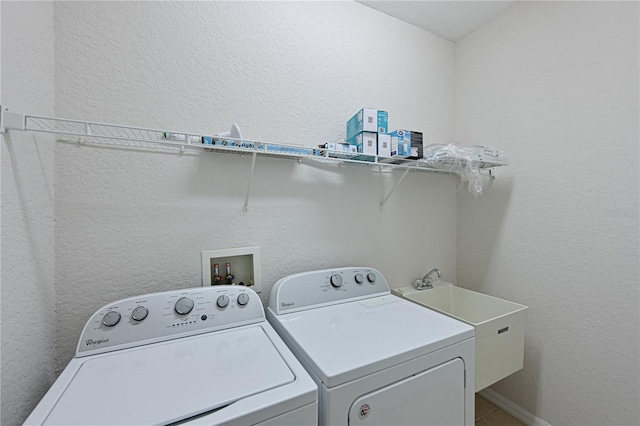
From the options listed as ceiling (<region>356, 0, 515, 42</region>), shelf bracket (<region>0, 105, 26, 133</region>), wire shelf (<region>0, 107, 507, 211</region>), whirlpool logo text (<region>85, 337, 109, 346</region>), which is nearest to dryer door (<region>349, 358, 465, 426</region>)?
whirlpool logo text (<region>85, 337, 109, 346</region>)

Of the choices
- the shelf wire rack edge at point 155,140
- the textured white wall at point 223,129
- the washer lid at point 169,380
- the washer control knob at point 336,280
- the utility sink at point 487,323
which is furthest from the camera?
the washer control knob at point 336,280

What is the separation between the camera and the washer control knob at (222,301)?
3.63 ft

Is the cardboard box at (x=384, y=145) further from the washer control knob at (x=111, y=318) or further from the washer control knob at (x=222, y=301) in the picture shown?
Result: the washer control knob at (x=111, y=318)

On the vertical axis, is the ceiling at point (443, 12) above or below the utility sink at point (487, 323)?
above

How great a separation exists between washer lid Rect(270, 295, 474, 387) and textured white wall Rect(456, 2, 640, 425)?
883mm

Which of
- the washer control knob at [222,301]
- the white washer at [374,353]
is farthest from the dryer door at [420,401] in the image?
the washer control knob at [222,301]

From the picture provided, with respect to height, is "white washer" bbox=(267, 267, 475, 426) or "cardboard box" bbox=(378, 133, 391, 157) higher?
"cardboard box" bbox=(378, 133, 391, 157)

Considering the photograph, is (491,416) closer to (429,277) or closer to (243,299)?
(429,277)

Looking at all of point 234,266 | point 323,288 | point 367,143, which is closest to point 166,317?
point 234,266

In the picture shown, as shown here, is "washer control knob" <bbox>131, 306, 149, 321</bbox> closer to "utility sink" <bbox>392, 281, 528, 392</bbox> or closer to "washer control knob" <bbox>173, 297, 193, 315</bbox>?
"washer control knob" <bbox>173, 297, 193, 315</bbox>

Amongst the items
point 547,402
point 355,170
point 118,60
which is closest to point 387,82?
point 355,170

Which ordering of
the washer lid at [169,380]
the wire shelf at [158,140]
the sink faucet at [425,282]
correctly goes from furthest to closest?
1. the sink faucet at [425,282]
2. the wire shelf at [158,140]
3. the washer lid at [169,380]

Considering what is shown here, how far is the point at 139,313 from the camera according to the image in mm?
989

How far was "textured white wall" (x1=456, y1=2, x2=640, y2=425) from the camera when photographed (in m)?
1.30
